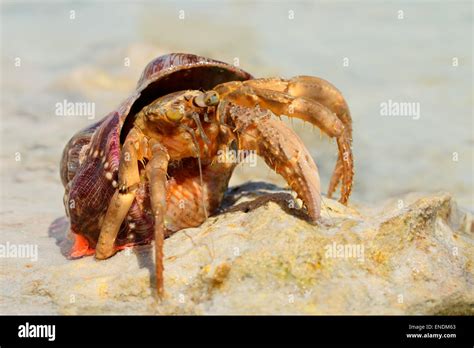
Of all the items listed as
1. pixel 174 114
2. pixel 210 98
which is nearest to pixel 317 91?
pixel 210 98

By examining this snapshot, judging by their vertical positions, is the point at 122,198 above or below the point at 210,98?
below

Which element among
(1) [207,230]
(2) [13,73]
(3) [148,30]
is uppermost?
(3) [148,30]

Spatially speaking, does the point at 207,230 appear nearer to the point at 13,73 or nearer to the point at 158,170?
the point at 158,170
